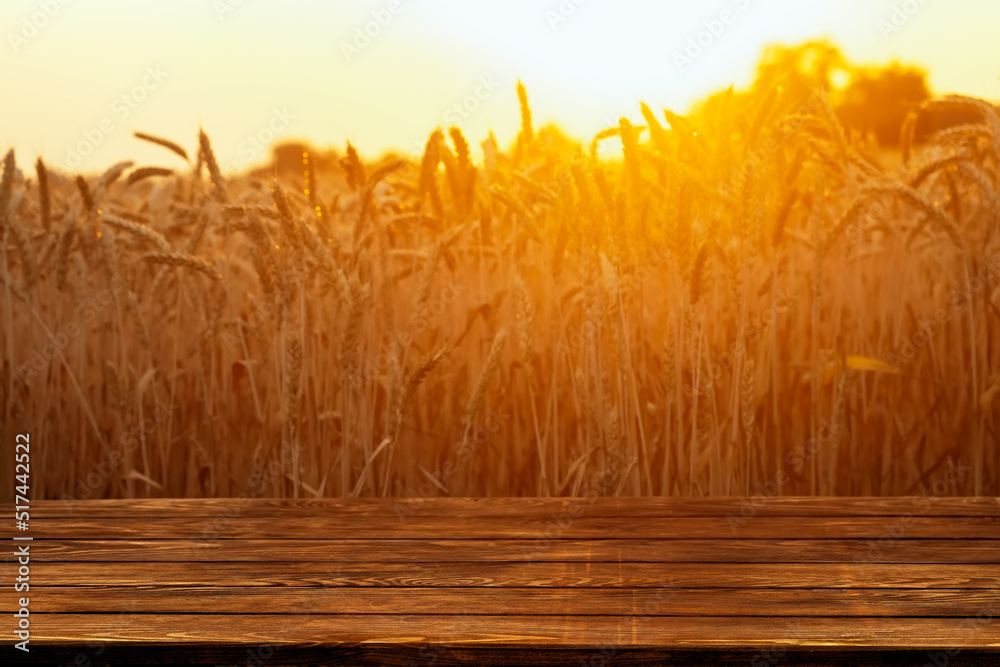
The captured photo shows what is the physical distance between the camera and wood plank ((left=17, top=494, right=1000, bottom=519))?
62.4 inches

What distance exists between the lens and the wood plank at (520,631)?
1.09 m

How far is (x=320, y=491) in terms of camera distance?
6.24ft

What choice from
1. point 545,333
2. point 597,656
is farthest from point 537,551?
point 545,333

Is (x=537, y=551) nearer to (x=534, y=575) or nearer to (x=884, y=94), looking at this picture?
(x=534, y=575)

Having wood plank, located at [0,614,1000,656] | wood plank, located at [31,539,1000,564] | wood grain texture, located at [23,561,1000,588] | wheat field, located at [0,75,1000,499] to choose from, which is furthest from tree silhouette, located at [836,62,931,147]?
wood plank, located at [0,614,1000,656]

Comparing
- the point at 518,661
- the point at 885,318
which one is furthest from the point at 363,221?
the point at 885,318

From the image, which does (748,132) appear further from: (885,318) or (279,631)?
(279,631)

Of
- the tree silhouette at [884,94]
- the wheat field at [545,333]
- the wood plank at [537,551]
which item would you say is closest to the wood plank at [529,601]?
the wood plank at [537,551]

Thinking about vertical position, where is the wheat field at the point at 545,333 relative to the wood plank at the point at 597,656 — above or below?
above

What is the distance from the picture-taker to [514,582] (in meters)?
1.29

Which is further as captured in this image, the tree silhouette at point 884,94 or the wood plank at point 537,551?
the tree silhouette at point 884,94

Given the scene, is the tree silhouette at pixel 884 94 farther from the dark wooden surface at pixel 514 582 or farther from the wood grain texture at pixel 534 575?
the wood grain texture at pixel 534 575

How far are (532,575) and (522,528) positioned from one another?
21cm

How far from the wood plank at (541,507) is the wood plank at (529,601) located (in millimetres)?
329
